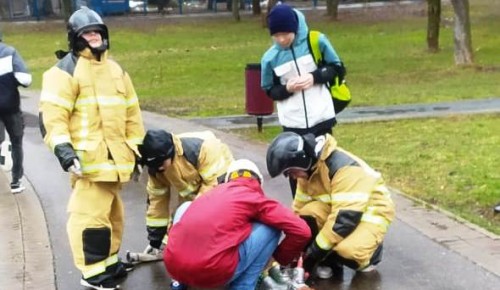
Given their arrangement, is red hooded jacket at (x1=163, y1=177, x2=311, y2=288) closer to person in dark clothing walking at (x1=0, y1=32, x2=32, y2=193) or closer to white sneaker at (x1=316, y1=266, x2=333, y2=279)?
white sneaker at (x1=316, y1=266, x2=333, y2=279)

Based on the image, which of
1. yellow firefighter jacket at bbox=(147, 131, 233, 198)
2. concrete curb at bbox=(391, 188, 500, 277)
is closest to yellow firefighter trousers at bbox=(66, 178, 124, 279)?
yellow firefighter jacket at bbox=(147, 131, 233, 198)

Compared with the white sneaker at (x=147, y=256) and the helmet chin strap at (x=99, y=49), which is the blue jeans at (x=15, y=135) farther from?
the helmet chin strap at (x=99, y=49)

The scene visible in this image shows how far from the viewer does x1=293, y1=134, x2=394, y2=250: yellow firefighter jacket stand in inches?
214

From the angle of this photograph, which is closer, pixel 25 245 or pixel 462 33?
pixel 25 245

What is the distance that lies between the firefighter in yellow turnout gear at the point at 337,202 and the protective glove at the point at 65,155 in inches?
47.6

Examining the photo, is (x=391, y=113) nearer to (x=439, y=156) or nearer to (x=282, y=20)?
(x=439, y=156)

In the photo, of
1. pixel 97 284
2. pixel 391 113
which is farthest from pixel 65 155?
pixel 391 113

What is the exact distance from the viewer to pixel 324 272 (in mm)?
5695

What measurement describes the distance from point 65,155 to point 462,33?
1685 cm

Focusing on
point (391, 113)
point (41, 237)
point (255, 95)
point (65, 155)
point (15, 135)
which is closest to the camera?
point (65, 155)

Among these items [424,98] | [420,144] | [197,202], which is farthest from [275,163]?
[424,98]

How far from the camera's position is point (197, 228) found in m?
4.88

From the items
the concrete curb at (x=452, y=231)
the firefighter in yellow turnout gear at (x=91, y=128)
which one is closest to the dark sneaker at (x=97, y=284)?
the firefighter in yellow turnout gear at (x=91, y=128)

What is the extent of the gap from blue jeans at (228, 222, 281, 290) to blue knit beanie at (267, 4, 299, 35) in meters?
1.72
